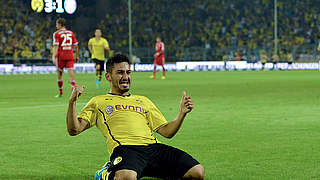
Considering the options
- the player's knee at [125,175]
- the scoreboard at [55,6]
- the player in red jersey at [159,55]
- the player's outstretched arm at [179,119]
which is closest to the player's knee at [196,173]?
the player's outstretched arm at [179,119]

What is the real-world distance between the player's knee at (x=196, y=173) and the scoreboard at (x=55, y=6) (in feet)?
124

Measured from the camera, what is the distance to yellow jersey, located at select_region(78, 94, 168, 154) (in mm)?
5285

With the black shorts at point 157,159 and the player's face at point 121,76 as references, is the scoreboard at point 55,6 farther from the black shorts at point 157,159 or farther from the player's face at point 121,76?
the black shorts at point 157,159

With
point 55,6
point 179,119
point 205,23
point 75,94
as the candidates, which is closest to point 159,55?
point 55,6

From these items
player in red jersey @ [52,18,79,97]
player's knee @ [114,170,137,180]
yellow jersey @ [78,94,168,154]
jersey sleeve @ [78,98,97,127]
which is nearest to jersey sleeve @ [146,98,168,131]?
yellow jersey @ [78,94,168,154]

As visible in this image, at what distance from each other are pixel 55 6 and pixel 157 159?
38231 millimetres

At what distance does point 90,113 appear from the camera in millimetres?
5344

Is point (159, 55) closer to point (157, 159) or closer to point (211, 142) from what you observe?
point (211, 142)

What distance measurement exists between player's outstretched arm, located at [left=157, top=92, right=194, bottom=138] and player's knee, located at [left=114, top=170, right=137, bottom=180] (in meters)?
0.70

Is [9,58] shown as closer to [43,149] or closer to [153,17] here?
[153,17]

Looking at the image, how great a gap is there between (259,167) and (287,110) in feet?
20.8

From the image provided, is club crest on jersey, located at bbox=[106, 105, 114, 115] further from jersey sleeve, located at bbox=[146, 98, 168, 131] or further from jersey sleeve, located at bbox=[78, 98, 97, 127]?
jersey sleeve, located at bbox=[146, 98, 168, 131]

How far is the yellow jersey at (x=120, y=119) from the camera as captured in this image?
5285 millimetres

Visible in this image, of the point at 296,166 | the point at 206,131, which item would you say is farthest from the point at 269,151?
the point at 206,131
